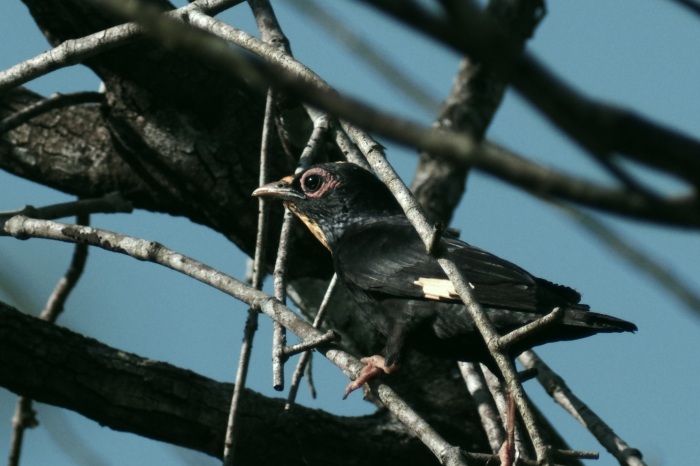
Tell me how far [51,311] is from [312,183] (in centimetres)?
208

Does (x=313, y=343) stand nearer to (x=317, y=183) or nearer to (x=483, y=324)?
(x=483, y=324)

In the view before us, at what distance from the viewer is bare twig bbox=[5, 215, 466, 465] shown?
2.67 metres

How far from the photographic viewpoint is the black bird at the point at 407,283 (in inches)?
138

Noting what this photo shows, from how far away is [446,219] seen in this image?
591 cm

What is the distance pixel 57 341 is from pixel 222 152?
68.5 inches

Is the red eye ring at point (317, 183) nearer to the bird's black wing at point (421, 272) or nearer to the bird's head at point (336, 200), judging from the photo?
the bird's head at point (336, 200)

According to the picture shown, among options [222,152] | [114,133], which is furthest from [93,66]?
[222,152]

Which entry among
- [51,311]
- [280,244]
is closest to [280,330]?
[280,244]

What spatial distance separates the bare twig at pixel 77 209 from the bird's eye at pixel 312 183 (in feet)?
3.94

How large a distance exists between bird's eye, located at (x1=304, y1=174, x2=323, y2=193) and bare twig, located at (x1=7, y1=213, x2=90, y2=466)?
1574 millimetres

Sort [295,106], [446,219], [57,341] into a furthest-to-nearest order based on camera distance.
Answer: [446,219] < [295,106] < [57,341]

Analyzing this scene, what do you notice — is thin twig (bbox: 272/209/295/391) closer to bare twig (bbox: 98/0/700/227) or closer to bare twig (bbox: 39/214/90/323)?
bare twig (bbox: 39/214/90/323)

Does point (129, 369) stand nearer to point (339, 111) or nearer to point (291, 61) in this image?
point (291, 61)

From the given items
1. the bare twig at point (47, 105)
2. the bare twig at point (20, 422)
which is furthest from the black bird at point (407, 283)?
the bare twig at point (20, 422)
